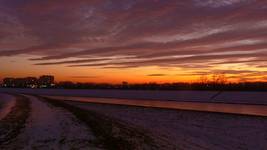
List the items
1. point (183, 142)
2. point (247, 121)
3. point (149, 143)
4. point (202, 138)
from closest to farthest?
point (149, 143), point (183, 142), point (202, 138), point (247, 121)

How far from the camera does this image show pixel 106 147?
12938 millimetres

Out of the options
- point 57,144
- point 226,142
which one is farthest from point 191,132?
point 57,144

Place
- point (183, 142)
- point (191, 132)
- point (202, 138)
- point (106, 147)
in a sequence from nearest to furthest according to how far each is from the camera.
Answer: point (106, 147)
point (183, 142)
point (202, 138)
point (191, 132)

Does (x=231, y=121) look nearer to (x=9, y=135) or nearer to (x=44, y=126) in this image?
(x=44, y=126)

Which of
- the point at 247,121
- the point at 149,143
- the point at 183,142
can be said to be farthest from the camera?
the point at 247,121

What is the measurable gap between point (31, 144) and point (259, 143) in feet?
34.4


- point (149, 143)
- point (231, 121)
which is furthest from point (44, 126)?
point (231, 121)

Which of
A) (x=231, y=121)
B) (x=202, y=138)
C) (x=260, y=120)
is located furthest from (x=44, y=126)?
(x=260, y=120)

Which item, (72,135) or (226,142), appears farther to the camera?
(226,142)

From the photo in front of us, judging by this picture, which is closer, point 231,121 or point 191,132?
point 191,132

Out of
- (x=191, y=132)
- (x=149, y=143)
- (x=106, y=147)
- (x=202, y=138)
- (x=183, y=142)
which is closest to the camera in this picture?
(x=106, y=147)

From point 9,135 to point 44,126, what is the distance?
3002 millimetres

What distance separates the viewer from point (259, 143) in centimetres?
1695

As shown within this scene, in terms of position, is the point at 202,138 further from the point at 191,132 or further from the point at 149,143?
the point at 149,143
